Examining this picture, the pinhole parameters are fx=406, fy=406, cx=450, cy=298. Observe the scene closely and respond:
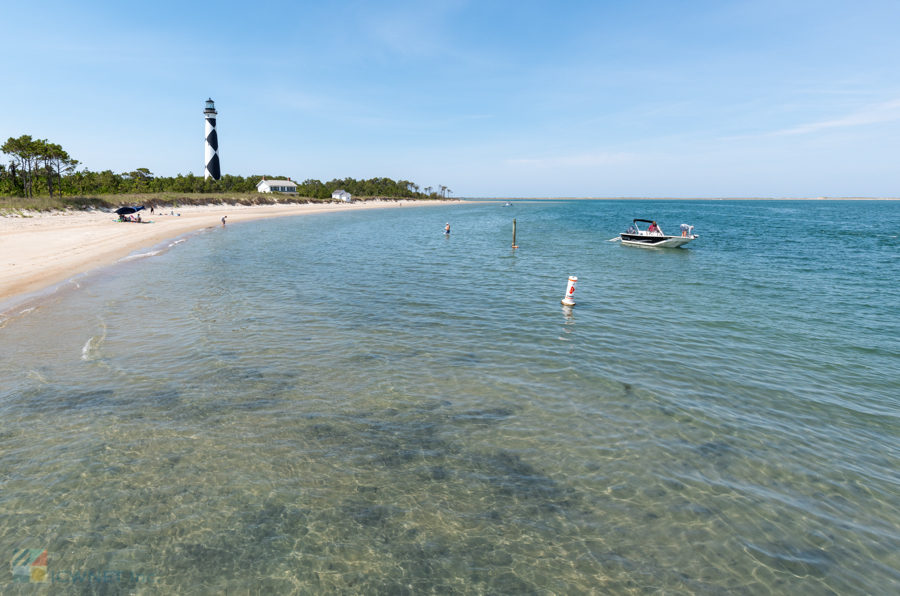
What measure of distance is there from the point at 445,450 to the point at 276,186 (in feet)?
498

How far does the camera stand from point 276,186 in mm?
140750

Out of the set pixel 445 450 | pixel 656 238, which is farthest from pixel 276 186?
pixel 445 450

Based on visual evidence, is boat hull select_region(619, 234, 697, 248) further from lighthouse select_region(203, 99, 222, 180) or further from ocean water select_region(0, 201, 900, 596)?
lighthouse select_region(203, 99, 222, 180)

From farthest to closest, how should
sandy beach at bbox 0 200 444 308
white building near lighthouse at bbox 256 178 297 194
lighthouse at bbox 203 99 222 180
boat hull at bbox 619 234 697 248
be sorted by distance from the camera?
1. white building near lighthouse at bbox 256 178 297 194
2. lighthouse at bbox 203 99 222 180
3. boat hull at bbox 619 234 697 248
4. sandy beach at bbox 0 200 444 308

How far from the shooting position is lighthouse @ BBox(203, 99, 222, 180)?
10069 cm

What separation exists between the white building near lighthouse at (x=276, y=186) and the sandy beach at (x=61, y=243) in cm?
8544

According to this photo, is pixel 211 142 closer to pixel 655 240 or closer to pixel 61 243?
pixel 61 243

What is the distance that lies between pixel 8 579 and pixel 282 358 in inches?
280

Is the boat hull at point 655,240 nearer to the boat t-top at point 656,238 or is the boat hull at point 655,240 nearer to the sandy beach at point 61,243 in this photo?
the boat t-top at point 656,238

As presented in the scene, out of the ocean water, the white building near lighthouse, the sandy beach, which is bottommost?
the ocean water

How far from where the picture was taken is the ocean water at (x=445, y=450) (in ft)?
17.3

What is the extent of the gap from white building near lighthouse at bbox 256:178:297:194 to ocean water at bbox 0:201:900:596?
134 metres

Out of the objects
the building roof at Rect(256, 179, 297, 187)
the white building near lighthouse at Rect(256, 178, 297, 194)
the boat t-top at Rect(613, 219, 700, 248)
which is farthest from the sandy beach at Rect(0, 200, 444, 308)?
the building roof at Rect(256, 179, 297, 187)

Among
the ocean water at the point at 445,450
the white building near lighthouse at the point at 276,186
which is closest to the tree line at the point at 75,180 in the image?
the white building near lighthouse at the point at 276,186
